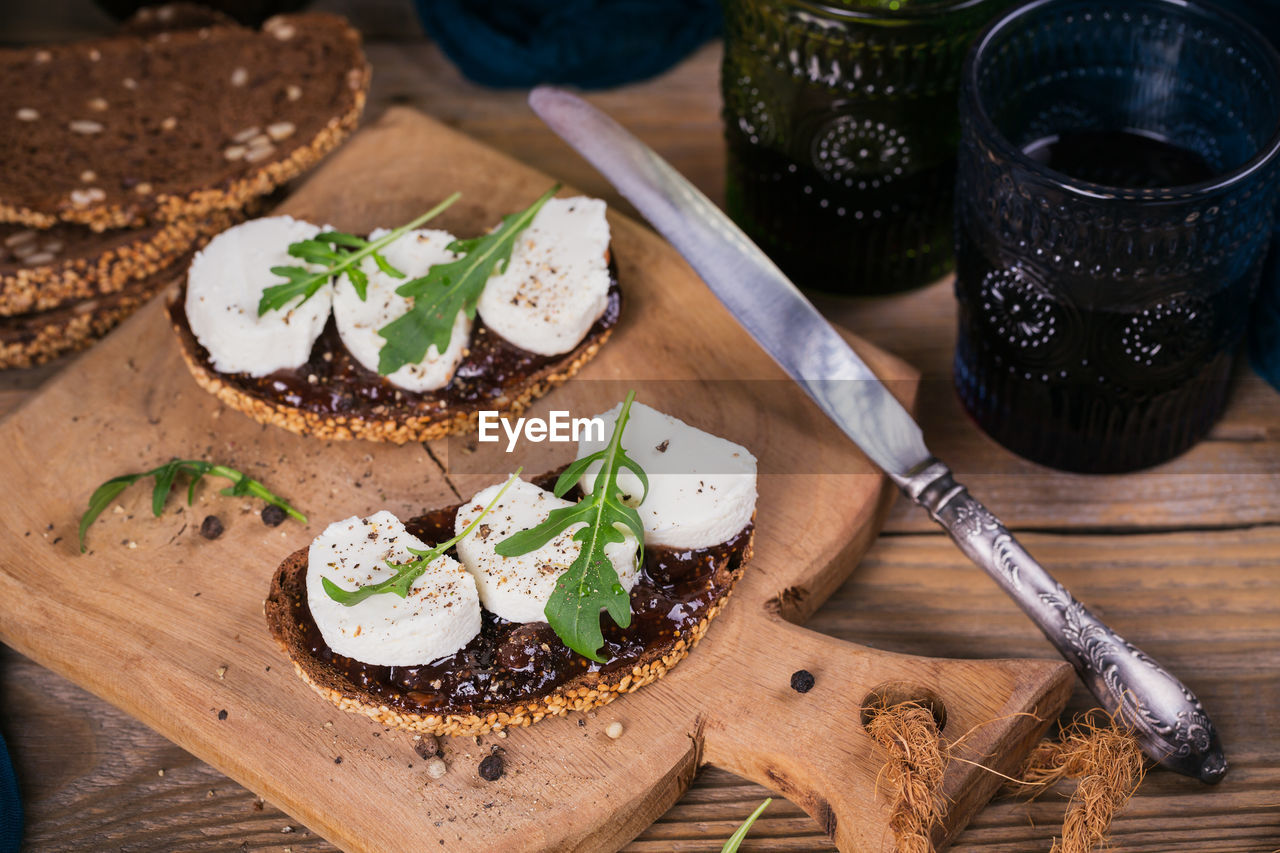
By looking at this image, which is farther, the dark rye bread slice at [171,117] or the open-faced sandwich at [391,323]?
the dark rye bread slice at [171,117]

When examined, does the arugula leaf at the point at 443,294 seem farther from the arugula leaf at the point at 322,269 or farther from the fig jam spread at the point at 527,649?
the fig jam spread at the point at 527,649

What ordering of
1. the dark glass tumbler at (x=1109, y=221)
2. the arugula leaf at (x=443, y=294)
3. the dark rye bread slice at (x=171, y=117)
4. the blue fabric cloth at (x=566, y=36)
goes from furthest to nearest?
the blue fabric cloth at (x=566, y=36) → the dark rye bread slice at (x=171, y=117) → the arugula leaf at (x=443, y=294) → the dark glass tumbler at (x=1109, y=221)

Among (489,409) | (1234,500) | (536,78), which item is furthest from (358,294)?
(1234,500)

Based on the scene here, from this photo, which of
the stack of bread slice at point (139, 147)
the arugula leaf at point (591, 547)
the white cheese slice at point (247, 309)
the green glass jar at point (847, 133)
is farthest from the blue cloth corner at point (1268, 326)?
the stack of bread slice at point (139, 147)

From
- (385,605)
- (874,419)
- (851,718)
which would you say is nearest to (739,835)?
(851,718)

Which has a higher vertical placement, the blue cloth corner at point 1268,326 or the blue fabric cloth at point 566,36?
the blue fabric cloth at point 566,36

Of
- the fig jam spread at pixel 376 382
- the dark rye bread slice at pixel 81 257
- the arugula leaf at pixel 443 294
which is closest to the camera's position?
the arugula leaf at pixel 443 294

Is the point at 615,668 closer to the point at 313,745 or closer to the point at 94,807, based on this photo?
the point at 313,745
